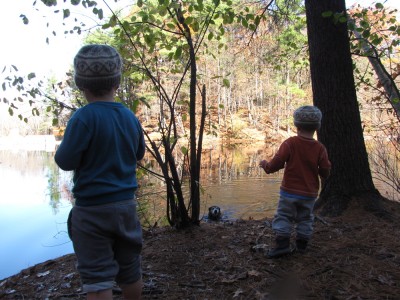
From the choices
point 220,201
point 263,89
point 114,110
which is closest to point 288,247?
point 114,110

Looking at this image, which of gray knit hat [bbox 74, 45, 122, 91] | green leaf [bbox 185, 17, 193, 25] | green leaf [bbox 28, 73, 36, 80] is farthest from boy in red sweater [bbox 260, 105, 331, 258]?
green leaf [bbox 28, 73, 36, 80]

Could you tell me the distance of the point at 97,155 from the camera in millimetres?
1913

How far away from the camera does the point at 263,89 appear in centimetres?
3728

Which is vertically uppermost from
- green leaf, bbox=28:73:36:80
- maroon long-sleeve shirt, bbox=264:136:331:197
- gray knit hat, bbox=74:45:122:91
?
green leaf, bbox=28:73:36:80

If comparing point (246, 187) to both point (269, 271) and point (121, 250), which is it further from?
point (121, 250)

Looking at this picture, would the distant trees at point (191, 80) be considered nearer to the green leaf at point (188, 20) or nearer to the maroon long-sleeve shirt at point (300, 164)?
the green leaf at point (188, 20)

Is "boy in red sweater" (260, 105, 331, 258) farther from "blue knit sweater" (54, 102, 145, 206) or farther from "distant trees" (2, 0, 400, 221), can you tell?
"blue knit sweater" (54, 102, 145, 206)

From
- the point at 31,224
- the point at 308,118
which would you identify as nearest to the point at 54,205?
the point at 31,224

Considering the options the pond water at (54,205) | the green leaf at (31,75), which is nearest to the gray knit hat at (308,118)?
the pond water at (54,205)

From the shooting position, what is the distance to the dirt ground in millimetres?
2666

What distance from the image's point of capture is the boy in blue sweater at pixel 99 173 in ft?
6.16

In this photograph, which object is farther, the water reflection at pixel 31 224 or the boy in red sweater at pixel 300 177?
the water reflection at pixel 31 224

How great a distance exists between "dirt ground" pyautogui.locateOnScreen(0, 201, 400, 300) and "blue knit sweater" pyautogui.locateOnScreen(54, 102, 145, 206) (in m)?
1.14

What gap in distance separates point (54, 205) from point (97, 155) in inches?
380
